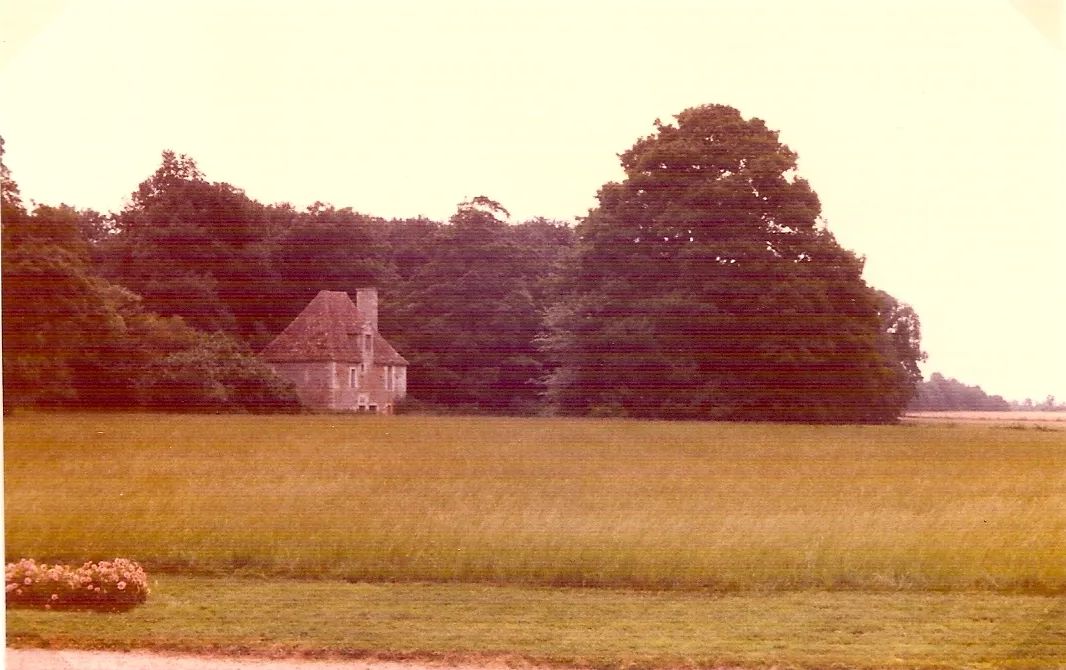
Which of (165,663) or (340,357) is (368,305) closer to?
(340,357)

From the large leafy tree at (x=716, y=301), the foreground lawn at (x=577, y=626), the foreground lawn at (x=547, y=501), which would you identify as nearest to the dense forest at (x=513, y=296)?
the large leafy tree at (x=716, y=301)

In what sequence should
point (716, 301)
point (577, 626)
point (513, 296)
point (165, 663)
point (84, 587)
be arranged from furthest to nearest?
point (716, 301), point (513, 296), point (84, 587), point (577, 626), point (165, 663)

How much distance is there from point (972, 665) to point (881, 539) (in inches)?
69.3

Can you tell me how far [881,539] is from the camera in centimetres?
796

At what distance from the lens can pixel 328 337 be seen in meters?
8.55

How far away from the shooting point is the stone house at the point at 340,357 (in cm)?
854

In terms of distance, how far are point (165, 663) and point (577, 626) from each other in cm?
264

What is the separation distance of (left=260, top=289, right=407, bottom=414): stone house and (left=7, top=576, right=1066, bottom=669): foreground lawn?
1.74 meters

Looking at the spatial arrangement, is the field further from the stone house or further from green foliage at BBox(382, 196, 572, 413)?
green foliage at BBox(382, 196, 572, 413)

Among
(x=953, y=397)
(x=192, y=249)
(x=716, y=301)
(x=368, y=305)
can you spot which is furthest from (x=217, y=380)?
(x=953, y=397)

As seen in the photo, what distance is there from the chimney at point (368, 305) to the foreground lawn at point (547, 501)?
849 mm

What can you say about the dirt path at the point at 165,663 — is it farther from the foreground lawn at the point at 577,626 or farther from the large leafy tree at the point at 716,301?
the large leafy tree at the point at 716,301

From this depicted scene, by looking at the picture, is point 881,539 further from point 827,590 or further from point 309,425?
point 309,425

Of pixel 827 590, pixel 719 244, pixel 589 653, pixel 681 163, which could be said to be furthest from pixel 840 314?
pixel 589 653
